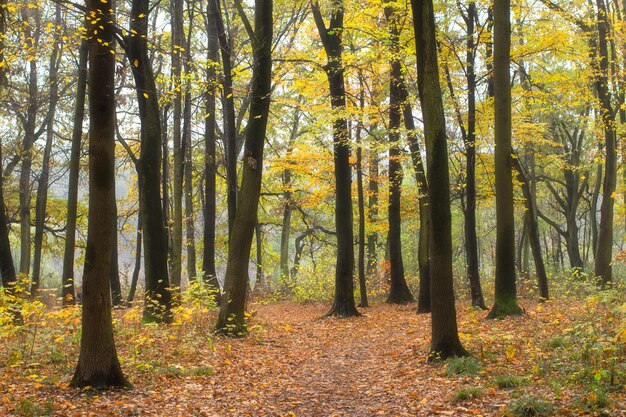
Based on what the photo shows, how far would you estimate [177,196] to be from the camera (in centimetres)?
1565

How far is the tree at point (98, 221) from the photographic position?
20.9ft

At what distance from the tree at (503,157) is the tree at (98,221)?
8.24 metres

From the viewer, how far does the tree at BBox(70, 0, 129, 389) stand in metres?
6.38

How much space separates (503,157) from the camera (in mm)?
11234

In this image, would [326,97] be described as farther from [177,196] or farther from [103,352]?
[103,352]

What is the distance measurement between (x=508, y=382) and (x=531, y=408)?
1.20m

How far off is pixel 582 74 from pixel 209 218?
1303 cm

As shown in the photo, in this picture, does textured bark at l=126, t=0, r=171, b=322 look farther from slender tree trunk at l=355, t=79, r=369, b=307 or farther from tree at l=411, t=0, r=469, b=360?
slender tree trunk at l=355, t=79, r=369, b=307

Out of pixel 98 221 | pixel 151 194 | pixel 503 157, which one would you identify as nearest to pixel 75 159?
pixel 151 194

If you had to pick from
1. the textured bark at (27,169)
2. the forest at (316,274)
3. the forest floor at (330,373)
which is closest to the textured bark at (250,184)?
the forest at (316,274)

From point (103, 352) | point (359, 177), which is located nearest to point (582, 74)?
point (359, 177)

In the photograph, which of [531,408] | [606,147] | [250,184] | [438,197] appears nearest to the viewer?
[531,408]

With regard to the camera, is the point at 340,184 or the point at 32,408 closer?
the point at 32,408

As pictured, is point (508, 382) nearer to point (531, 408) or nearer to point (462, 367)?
point (462, 367)
